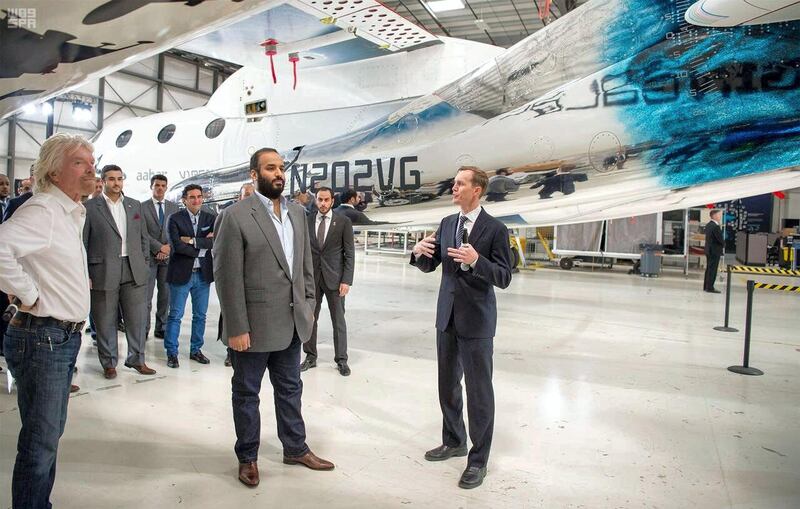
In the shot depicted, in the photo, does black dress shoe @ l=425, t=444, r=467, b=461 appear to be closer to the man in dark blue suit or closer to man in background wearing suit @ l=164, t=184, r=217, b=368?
the man in dark blue suit

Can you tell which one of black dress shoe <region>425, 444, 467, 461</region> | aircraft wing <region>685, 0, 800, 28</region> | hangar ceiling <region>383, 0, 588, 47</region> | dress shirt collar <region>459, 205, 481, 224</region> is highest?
hangar ceiling <region>383, 0, 588, 47</region>

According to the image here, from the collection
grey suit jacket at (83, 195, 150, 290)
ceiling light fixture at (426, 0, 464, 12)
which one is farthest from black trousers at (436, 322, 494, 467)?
ceiling light fixture at (426, 0, 464, 12)

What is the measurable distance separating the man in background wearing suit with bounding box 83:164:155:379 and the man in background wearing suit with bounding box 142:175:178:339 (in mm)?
456

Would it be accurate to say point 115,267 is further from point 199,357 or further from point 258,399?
point 258,399

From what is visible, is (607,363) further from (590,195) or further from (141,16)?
(141,16)

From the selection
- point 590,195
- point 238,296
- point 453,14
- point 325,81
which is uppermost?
point 453,14

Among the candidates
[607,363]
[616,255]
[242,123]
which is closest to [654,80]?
[607,363]

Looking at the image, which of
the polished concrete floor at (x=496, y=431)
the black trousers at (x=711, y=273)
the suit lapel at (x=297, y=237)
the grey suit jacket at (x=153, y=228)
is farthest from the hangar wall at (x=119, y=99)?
the black trousers at (x=711, y=273)

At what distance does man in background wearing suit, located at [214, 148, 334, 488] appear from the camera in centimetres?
266

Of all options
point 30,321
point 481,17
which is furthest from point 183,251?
point 481,17

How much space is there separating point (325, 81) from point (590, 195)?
3530mm

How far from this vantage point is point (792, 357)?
18.7 feet

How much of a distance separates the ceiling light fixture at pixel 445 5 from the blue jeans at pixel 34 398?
17.0 m

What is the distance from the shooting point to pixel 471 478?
2744 millimetres
